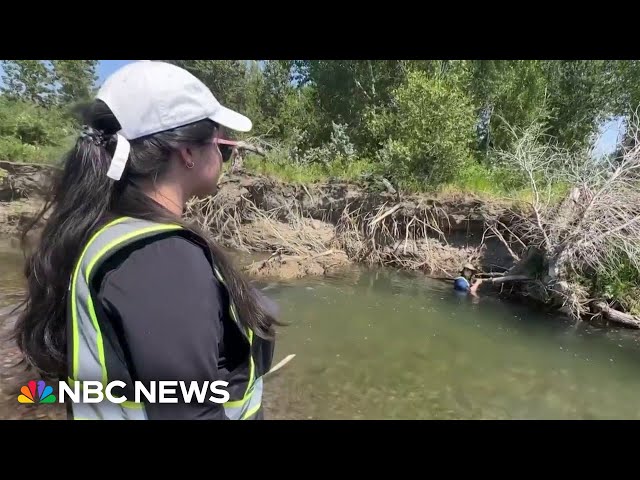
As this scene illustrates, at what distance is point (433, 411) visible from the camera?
5102mm

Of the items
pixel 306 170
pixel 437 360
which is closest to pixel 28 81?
pixel 306 170

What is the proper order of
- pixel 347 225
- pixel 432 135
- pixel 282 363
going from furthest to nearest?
1. pixel 347 225
2. pixel 432 135
3. pixel 282 363

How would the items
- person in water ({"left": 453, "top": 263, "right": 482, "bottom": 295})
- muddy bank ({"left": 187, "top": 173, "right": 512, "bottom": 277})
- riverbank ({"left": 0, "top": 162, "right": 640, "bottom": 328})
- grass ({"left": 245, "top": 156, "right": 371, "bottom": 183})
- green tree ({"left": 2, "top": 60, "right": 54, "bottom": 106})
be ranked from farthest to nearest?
green tree ({"left": 2, "top": 60, "right": 54, "bottom": 106})
grass ({"left": 245, "top": 156, "right": 371, "bottom": 183})
muddy bank ({"left": 187, "top": 173, "right": 512, "bottom": 277})
riverbank ({"left": 0, "top": 162, "right": 640, "bottom": 328})
person in water ({"left": 453, "top": 263, "right": 482, "bottom": 295})

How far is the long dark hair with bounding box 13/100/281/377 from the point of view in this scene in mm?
1104

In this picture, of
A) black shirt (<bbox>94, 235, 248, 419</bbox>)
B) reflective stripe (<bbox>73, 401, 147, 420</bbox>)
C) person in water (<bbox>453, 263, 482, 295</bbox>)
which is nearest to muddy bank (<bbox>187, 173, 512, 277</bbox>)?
person in water (<bbox>453, 263, 482, 295</bbox>)

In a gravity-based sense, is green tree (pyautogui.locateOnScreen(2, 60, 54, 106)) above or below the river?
above

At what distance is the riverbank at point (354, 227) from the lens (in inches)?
401

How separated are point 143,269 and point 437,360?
20.0 feet

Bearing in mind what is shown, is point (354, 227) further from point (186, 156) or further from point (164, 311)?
point (164, 311)

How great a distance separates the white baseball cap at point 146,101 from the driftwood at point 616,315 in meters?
8.83

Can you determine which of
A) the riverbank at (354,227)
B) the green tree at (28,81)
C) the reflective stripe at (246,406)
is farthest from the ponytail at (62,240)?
the green tree at (28,81)

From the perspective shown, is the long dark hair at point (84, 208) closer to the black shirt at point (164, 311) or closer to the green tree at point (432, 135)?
the black shirt at point (164, 311)

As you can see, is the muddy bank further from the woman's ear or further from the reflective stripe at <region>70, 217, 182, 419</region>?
the reflective stripe at <region>70, 217, 182, 419</region>

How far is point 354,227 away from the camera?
1287 centimetres
